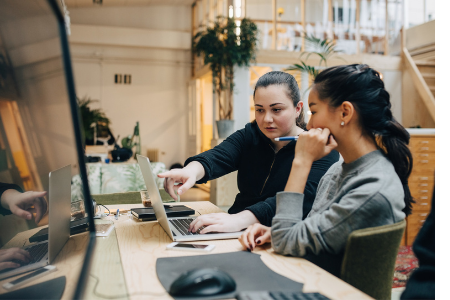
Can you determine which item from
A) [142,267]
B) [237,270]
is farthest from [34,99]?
[237,270]

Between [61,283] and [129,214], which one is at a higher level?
[61,283]

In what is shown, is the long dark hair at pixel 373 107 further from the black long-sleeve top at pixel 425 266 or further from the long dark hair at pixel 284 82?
the long dark hair at pixel 284 82

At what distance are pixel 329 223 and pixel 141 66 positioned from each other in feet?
27.7

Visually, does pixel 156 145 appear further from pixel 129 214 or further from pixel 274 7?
pixel 129 214

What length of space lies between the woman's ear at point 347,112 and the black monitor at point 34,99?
27.0 inches

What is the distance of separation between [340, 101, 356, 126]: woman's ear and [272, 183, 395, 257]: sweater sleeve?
0.21m

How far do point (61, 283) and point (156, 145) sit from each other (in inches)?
330

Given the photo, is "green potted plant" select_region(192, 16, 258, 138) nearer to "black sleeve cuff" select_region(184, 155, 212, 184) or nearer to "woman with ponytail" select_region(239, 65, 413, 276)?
"black sleeve cuff" select_region(184, 155, 212, 184)

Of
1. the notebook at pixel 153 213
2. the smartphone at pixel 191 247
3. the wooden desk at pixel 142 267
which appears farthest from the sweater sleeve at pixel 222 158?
the smartphone at pixel 191 247

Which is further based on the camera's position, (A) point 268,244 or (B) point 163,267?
(A) point 268,244

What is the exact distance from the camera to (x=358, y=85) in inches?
39.2

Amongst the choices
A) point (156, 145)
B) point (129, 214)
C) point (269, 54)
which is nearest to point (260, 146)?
point (129, 214)

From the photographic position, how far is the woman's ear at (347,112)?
3.23 ft

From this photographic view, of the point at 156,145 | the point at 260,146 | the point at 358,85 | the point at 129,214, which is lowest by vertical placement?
the point at 156,145
